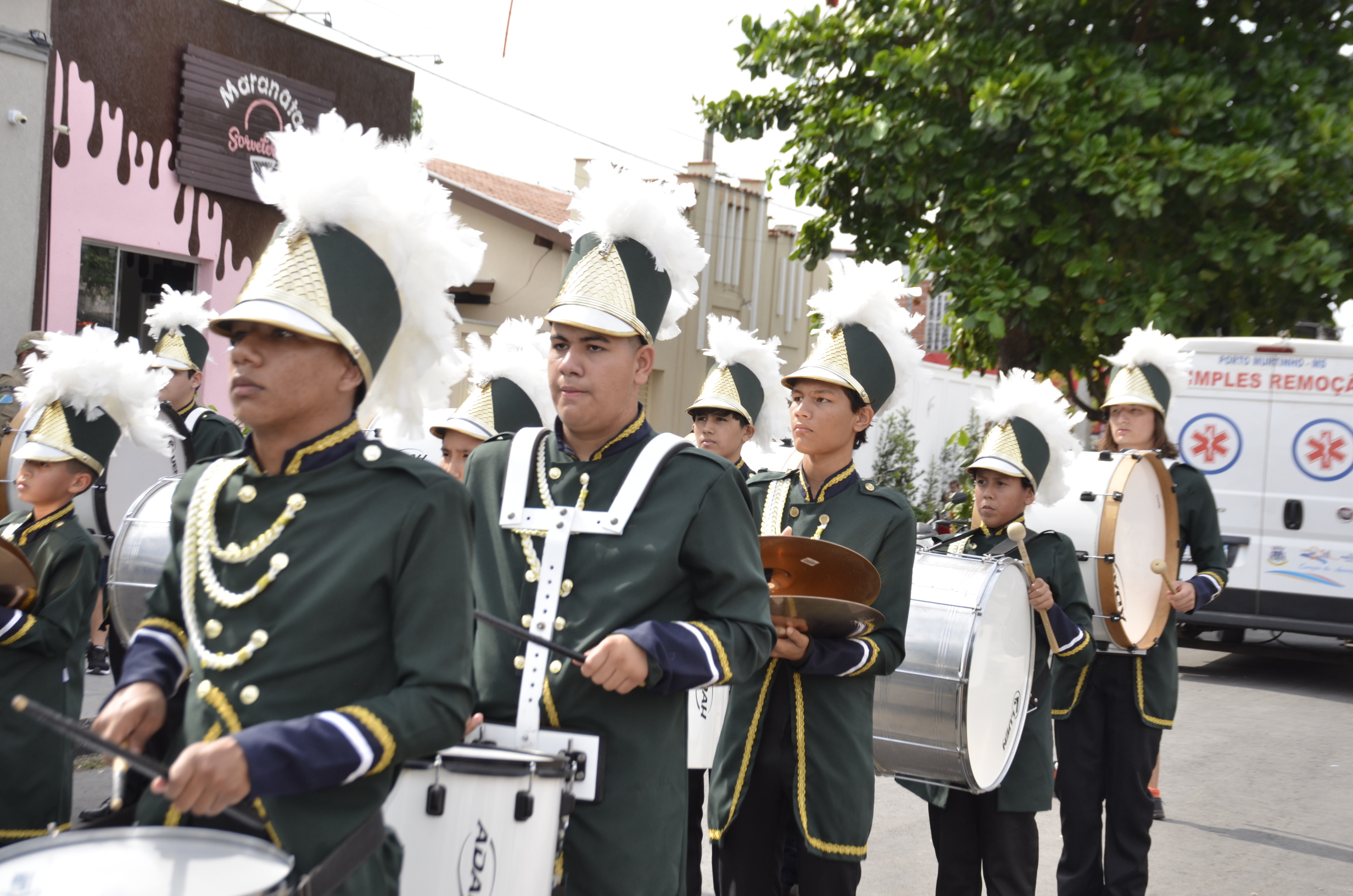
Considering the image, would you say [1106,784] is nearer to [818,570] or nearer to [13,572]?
[818,570]

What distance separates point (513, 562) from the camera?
2932mm

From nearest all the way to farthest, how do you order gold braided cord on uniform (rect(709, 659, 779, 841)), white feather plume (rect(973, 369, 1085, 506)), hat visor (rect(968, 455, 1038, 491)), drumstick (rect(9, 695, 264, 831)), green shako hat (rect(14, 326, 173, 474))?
drumstick (rect(9, 695, 264, 831)) < gold braided cord on uniform (rect(709, 659, 779, 841)) < green shako hat (rect(14, 326, 173, 474)) < hat visor (rect(968, 455, 1038, 491)) < white feather plume (rect(973, 369, 1085, 506))

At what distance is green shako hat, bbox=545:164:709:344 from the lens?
3008 millimetres

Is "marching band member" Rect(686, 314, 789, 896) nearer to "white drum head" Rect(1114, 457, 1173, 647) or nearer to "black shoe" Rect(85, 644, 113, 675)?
"white drum head" Rect(1114, 457, 1173, 647)

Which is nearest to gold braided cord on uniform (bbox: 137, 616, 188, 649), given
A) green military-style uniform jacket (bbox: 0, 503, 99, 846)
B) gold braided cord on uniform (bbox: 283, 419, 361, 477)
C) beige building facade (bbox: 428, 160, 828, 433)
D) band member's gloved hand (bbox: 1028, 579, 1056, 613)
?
gold braided cord on uniform (bbox: 283, 419, 361, 477)

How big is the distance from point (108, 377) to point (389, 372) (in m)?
2.94

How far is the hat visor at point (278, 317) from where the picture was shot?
2180mm

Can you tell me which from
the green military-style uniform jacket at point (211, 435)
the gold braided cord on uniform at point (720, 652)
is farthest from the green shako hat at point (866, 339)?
the green military-style uniform jacket at point (211, 435)

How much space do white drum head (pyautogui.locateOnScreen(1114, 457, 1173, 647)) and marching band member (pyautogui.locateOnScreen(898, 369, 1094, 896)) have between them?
0.40 m

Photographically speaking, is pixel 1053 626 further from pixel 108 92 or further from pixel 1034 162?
pixel 108 92

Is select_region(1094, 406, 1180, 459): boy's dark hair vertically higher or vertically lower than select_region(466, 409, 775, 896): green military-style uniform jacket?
higher

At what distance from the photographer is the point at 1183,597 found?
6172mm

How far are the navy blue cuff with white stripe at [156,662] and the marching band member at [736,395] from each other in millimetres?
4191

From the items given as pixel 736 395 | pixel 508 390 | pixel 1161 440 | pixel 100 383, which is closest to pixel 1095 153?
pixel 1161 440
